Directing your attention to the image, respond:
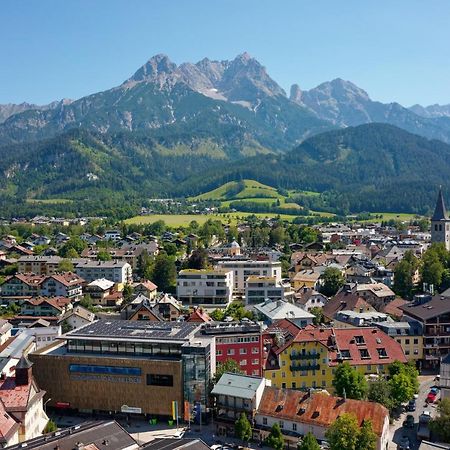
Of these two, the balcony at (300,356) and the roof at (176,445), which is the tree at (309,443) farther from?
the balcony at (300,356)

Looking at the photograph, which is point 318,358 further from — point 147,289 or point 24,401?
point 147,289

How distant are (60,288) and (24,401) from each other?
53.7 metres

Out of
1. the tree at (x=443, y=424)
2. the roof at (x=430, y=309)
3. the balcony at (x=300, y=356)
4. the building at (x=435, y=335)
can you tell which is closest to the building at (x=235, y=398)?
the balcony at (x=300, y=356)

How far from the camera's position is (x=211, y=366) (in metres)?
49.3

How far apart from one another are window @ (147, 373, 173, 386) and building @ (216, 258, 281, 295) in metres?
51.0

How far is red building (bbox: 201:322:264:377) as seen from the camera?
53531 millimetres

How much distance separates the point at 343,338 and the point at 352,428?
18.2m

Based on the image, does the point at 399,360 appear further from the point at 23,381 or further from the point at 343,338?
the point at 23,381

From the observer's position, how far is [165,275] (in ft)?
328

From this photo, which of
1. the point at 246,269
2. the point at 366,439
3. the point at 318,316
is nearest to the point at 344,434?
the point at 366,439

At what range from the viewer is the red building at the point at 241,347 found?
53.5 metres

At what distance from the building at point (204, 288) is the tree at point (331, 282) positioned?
13545 mm

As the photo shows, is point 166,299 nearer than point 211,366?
No

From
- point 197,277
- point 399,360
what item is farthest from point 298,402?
point 197,277
